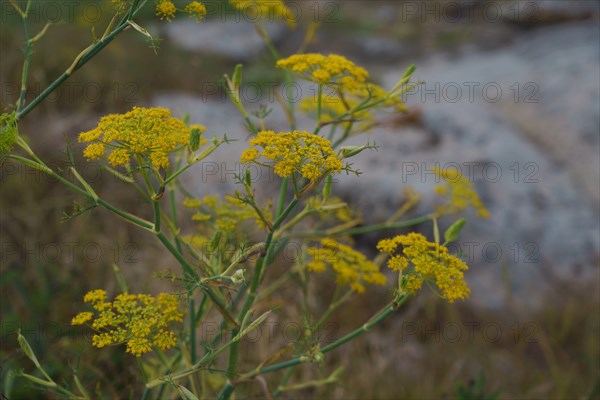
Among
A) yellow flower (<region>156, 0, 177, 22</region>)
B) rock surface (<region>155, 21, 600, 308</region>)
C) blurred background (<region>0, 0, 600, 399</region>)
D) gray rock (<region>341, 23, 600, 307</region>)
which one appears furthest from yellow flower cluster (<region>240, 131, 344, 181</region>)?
gray rock (<region>341, 23, 600, 307</region>)

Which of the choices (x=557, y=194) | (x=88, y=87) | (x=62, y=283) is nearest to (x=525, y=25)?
(x=557, y=194)

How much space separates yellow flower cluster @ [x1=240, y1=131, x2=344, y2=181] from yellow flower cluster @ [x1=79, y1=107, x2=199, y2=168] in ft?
0.59

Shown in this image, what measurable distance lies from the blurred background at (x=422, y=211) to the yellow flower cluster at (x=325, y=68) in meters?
0.36

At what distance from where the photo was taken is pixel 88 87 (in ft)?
18.3

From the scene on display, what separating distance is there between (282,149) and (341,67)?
50 centimetres

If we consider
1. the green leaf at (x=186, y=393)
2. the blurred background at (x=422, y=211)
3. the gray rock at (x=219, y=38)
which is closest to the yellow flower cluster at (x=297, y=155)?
the green leaf at (x=186, y=393)

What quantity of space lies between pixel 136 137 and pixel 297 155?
1.17 ft

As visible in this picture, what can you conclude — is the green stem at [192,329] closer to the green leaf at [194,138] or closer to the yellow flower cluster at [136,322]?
the yellow flower cluster at [136,322]

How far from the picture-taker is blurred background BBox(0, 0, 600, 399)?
119 inches

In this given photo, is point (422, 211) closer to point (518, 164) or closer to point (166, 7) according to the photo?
point (518, 164)

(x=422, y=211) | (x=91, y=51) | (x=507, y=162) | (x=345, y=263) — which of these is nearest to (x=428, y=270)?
(x=345, y=263)

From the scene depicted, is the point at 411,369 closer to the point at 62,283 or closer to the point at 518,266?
the point at 518,266

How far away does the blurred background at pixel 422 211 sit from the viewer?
3.02 metres

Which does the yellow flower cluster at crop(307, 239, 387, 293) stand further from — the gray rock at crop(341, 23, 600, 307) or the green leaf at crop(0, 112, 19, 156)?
the gray rock at crop(341, 23, 600, 307)
